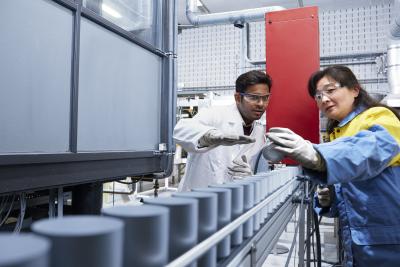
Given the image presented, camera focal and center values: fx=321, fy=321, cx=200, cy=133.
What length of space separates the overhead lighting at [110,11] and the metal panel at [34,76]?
1.51ft

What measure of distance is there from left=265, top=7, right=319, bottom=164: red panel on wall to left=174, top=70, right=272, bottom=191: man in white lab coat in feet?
0.32

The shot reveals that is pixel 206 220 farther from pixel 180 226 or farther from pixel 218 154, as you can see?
pixel 218 154

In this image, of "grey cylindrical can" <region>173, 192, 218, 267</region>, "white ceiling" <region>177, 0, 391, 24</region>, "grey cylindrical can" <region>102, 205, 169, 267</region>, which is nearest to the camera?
"grey cylindrical can" <region>102, 205, 169, 267</region>

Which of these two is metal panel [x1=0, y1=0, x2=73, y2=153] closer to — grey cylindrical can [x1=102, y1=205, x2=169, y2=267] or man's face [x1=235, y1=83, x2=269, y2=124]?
man's face [x1=235, y1=83, x2=269, y2=124]

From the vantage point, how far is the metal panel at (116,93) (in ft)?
5.32

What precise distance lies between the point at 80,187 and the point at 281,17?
144 cm

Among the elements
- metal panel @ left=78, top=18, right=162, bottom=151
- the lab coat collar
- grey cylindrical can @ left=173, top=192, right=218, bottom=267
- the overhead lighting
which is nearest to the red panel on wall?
the lab coat collar

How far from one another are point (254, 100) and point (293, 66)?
0.28m

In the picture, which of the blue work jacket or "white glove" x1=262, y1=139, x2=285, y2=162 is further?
the blue work jacket

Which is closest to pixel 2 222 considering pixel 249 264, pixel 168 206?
pixel 249 264

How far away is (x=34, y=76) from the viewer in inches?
51.4

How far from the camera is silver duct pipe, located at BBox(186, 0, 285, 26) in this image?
12.6ft

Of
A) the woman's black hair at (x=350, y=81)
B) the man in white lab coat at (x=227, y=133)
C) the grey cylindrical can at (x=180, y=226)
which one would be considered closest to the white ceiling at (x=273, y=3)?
the man in white lab coat at (x=227, y=133)

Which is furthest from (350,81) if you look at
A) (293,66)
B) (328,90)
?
(293,66)
